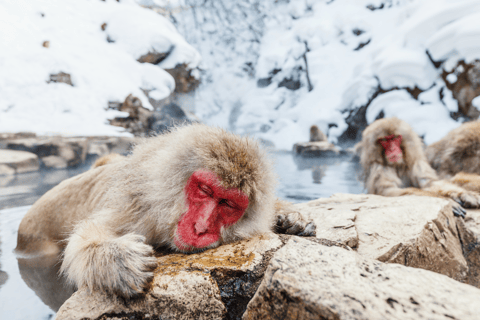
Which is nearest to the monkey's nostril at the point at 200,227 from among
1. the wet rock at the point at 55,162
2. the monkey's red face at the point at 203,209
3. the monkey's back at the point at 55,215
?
the monkey's red face at the point at 203,209

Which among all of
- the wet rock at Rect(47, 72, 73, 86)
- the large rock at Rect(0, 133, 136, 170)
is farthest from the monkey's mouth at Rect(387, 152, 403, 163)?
the wet rock at Rect(47, 72, 73, 86)

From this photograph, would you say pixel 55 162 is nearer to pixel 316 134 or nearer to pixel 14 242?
pixel 14 242

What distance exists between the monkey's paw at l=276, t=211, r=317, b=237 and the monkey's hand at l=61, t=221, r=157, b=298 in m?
0.80

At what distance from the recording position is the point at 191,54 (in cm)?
1498

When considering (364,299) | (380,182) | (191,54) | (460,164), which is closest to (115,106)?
(191,54)

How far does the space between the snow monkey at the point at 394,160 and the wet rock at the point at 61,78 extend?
34.8 feet

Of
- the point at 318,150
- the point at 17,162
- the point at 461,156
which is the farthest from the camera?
the point at 318,150

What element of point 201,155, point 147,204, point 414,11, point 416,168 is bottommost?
point 147,204

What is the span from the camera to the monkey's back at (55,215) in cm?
231

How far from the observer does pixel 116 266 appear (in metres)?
1.11

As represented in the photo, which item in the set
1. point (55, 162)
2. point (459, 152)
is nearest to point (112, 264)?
point (459, 152)

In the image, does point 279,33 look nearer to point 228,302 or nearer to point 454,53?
point 454,53

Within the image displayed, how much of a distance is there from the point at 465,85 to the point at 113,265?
1163cm

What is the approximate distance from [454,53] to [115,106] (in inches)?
482
